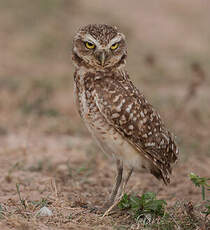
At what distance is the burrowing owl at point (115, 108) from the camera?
13.1ft

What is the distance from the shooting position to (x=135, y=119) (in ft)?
13.3

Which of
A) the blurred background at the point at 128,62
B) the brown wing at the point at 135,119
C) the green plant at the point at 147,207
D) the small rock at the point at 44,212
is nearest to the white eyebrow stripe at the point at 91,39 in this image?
the brown wing at the point at 135,119

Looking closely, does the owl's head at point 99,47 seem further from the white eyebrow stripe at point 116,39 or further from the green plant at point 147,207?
the green plant at point 147,207

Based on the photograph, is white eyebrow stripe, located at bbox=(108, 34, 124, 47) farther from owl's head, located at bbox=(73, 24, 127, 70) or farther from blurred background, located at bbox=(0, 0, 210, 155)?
blurred background, located at bbox=(0, 0, 210, 155)

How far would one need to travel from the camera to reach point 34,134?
6.57 meters

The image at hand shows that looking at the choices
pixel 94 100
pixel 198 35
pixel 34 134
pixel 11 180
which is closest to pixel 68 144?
pixel 34 134

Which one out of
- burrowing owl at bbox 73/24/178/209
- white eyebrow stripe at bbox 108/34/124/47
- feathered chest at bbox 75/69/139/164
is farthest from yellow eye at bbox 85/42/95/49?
feathered chest at bbox 75/69/139/164

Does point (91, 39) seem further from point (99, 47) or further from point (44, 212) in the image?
point (44, 212)

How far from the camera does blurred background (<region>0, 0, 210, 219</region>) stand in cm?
559

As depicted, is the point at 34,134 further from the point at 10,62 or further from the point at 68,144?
the point at 10,62

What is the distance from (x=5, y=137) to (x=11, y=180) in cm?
169

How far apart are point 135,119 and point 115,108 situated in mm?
215

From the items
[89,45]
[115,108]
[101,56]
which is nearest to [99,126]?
[115,108]

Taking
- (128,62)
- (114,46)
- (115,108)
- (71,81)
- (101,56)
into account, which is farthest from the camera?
(128,62)
